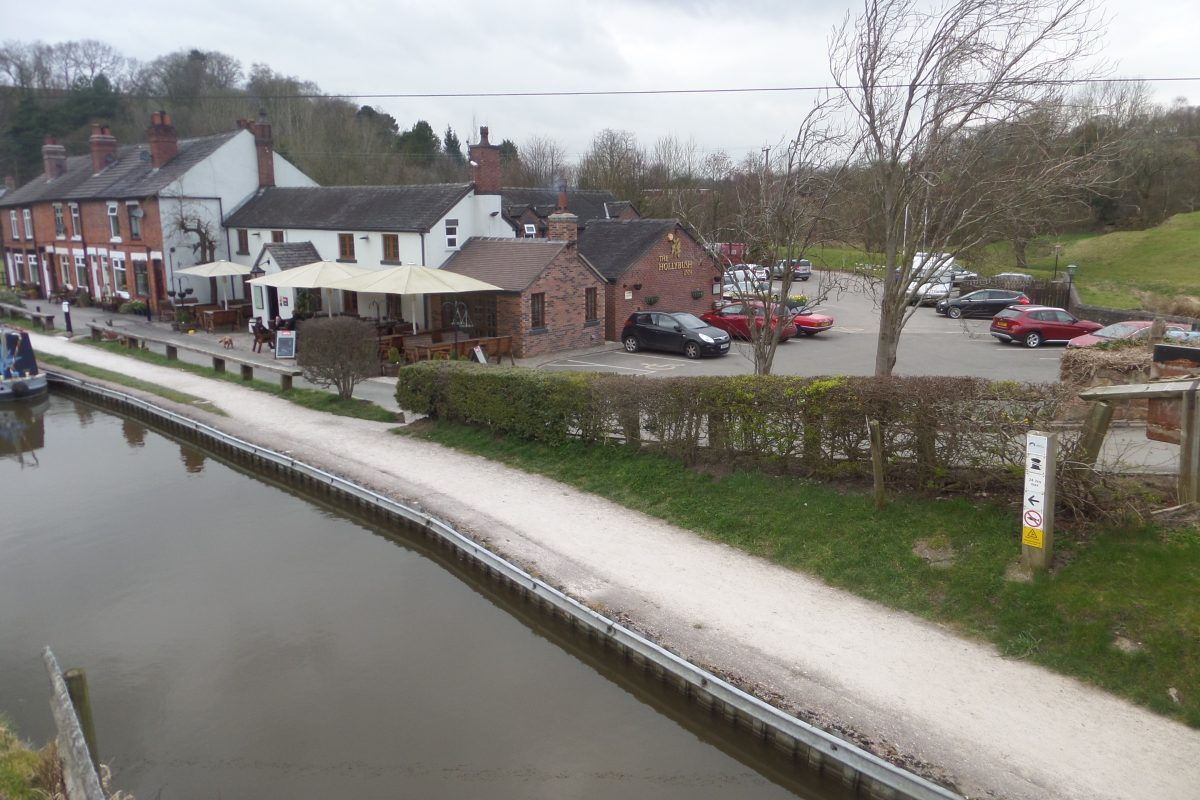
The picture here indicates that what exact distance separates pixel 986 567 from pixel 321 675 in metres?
7.02

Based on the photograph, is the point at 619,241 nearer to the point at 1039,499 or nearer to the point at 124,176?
the point at 124,176

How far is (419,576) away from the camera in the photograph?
1119 cm

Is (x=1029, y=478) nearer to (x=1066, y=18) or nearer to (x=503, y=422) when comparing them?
(x=1066, y=18)

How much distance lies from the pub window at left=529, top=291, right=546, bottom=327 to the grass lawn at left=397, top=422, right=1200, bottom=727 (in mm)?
13639

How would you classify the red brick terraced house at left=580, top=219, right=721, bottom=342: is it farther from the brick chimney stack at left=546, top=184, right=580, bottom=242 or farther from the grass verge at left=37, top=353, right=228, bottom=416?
the grass verge at left=37, top=353, right=228, bottom=416

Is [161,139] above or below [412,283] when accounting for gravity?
above

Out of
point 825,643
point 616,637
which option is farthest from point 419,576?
point 825,643

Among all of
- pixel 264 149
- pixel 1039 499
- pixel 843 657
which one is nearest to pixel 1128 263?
pixel 1039 499

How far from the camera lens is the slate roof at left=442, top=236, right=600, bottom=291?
25703 mm

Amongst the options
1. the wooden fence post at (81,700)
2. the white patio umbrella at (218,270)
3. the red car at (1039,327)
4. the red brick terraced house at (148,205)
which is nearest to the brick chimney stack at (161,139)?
the red brick terraced house at (148,205)

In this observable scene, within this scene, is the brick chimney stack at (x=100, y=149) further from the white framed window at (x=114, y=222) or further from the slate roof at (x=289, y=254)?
the slate roof at (x=289, y=254)

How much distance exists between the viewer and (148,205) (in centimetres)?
3381

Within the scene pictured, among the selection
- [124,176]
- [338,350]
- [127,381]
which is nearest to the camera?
[338,350]

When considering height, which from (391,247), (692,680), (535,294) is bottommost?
(692,680)
